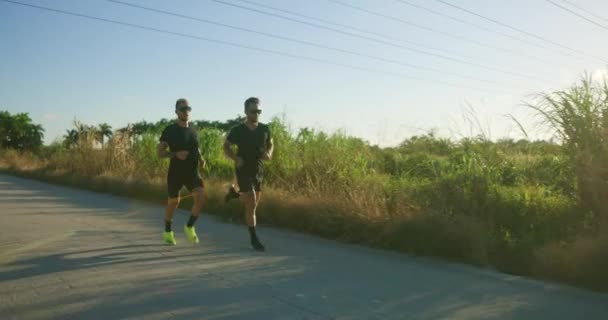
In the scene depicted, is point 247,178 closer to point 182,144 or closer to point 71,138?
point 182,144

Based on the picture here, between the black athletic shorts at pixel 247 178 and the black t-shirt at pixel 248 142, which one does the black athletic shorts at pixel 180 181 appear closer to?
the black athletic shorts at pixel 247 178

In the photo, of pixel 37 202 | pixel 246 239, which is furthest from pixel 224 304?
pixel 37 202

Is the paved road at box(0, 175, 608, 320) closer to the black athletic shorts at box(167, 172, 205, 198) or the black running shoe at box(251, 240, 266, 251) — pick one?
the black running shoe at box(251, 240, 266, 251)

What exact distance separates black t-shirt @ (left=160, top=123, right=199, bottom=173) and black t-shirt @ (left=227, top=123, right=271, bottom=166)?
56cm

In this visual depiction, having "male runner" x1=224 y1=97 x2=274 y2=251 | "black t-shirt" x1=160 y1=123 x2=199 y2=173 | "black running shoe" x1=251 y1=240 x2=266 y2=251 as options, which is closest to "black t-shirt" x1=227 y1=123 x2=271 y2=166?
"male runner" x1=224 y1=97 x2=274 y2=251

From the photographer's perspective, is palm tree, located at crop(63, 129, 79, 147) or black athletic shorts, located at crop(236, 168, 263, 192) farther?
palm tree, located at crop(63, 129, 79, 147)

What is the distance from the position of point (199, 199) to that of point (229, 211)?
4.12 m

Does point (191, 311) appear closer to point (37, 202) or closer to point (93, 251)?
point (93, 251)

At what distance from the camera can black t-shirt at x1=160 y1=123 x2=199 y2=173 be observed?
7840mm

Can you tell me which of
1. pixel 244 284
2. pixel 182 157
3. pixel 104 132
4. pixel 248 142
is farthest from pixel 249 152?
pixel 104 132

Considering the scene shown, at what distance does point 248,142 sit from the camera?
7805 millimetres

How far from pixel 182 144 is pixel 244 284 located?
2902 mm

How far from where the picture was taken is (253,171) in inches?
311

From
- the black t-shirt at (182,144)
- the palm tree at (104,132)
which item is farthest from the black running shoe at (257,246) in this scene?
the palm tree at (104,132)
